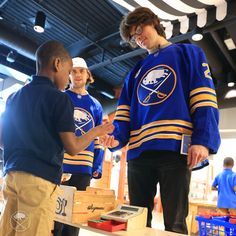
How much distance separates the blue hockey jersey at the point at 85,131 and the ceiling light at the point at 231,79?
14.9 feet

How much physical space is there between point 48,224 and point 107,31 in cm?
519

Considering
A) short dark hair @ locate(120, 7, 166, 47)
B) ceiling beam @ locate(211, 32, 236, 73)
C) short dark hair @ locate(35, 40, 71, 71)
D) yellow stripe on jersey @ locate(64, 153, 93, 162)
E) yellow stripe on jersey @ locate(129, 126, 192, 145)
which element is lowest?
yellow stripe on jersey @ locate(64, 153, 93, 162)

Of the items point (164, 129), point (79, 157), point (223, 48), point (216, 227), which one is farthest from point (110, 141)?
point (223, 48)

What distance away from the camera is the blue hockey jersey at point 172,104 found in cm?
132

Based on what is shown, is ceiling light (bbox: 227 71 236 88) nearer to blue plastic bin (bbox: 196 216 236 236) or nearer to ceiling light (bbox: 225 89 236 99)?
ceiling light (bbox: 225 89 236 99)

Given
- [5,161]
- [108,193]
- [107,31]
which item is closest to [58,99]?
[5,161]

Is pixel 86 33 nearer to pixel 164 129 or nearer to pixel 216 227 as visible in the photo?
pixel 216 227

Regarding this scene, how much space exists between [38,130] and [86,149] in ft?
3.66

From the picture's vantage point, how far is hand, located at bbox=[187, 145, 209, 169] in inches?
48.9

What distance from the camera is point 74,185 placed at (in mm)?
2279

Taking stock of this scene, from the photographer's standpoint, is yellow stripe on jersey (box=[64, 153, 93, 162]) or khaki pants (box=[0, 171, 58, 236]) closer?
khaki pants (box=[0, 171, 58, 236])

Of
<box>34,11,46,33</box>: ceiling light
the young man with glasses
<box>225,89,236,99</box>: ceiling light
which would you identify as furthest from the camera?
Result: <box>225,89,236,99</box>: ceiling light

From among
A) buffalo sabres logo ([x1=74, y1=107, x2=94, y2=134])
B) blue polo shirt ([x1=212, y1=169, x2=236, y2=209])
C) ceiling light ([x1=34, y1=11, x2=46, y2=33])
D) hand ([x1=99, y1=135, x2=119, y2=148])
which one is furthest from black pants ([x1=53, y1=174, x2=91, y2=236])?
blue polo shirt ([x1=212, y1=169, x2=236, y2=209])

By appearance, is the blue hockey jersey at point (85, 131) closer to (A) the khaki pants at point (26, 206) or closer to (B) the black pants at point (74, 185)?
(B) the black pants at point (74, 185)
